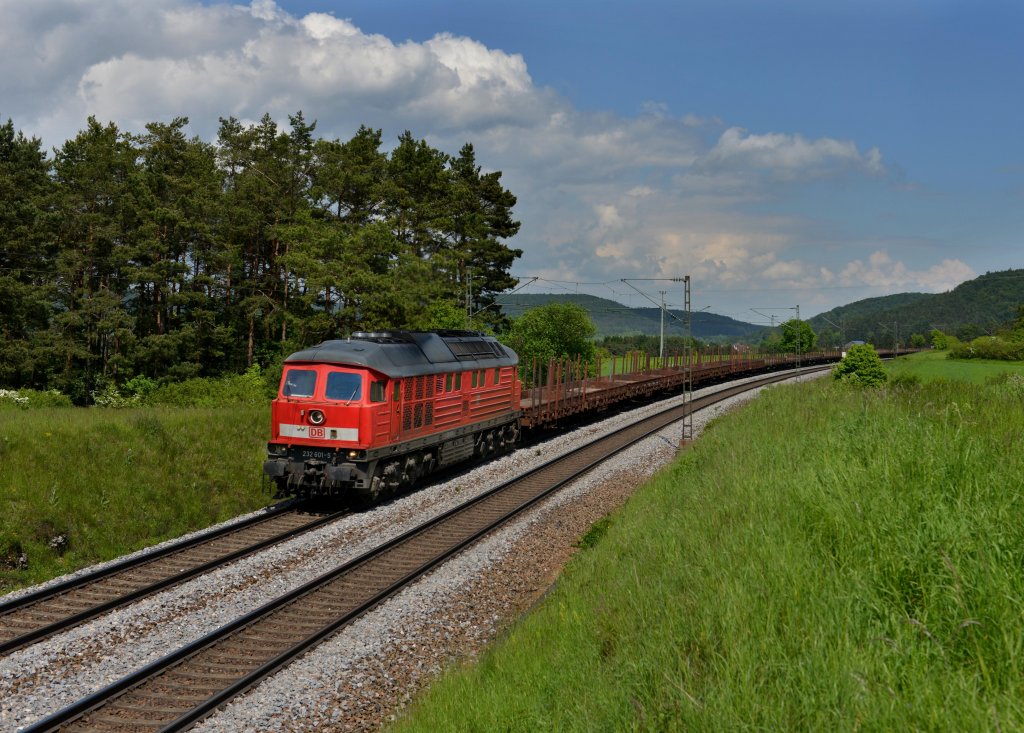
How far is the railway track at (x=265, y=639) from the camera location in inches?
328

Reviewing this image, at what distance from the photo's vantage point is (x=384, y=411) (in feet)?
58.9

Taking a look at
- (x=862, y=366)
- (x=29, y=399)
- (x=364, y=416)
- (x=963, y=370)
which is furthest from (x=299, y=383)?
(x=963, y=370)

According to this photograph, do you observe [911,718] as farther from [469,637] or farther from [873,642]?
[469,637]

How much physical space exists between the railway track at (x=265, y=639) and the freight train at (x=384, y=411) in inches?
97.7

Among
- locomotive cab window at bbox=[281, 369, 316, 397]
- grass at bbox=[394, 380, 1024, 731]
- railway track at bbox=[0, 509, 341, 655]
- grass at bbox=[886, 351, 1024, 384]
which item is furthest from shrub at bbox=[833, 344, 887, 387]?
railway track at bbox=[0, 509, 341, 655]

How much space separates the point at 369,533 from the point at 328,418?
314 centimetres

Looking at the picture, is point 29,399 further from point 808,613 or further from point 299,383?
point 808,613

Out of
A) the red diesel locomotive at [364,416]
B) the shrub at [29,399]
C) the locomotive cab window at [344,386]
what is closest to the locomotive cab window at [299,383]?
the red diesel locomotive at [364,416]

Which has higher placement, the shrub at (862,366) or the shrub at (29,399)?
the shrub at (862,366)

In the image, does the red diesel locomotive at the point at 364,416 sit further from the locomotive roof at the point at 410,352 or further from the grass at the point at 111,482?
the grass at the point at 111,482

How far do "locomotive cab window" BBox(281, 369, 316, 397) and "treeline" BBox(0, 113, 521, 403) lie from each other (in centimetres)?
2396

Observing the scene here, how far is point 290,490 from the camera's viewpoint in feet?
57.9

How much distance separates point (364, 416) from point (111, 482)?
586 centimetres

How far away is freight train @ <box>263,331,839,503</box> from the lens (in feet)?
56.8
